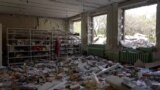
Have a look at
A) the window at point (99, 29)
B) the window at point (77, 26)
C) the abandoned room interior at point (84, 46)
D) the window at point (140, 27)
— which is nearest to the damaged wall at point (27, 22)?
the abandoned room interior at point (84, 46)

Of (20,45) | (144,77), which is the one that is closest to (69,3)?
(20,45)

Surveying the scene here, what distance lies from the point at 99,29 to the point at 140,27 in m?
2.20

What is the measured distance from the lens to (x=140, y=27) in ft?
19.7

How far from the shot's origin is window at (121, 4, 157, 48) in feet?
18.4

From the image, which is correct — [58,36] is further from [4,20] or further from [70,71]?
[70,71]

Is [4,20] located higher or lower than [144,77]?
higher

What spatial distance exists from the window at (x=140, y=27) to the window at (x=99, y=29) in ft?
3.89

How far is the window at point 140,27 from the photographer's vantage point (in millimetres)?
5597

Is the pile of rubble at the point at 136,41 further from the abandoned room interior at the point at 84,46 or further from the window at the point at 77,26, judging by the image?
the window at the point at 77,26

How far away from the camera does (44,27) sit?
9023mm

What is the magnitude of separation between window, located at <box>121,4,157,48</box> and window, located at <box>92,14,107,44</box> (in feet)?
3.89

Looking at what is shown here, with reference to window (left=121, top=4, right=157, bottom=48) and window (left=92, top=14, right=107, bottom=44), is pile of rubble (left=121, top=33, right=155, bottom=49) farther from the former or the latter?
window (left=92, top=14, right=107, bottom=44)

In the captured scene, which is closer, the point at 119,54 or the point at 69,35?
the point at 119,54

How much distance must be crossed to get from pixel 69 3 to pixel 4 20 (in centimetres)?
343
